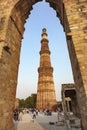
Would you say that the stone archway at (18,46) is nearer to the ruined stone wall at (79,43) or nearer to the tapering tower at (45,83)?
the ruined stone wall at (79,43)

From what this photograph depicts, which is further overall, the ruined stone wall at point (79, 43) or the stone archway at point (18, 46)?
the stone archway at point (18, 46)

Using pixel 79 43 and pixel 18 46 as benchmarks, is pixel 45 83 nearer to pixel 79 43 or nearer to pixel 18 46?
pixel 18 46

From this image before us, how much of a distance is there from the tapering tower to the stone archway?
2583cm

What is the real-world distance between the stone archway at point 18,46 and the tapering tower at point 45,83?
84.7 feet

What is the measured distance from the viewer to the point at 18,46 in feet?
23.9

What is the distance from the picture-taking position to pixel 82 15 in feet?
17.4

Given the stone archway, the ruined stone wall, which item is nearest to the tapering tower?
the stone archway

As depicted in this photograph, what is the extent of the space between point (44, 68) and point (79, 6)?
28.9 meters

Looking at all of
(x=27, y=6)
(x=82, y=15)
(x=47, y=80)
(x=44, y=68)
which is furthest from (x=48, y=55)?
(x=82, y=15)

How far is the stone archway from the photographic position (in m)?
4.46

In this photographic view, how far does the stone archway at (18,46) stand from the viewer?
4.46 m

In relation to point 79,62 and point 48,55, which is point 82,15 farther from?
point 48,55

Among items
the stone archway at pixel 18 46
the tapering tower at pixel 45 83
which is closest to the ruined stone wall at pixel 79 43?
the stone archway at pixel 18 46

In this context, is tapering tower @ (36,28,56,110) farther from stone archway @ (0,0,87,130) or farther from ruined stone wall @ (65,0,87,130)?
ruined stone wall @ (65,0,87,130)
